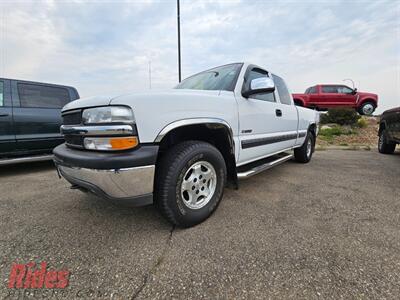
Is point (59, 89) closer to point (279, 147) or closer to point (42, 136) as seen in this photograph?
point (42, 136)

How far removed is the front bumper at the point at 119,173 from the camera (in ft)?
4.92

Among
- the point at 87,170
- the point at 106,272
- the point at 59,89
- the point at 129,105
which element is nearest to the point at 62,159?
the point at 87,170

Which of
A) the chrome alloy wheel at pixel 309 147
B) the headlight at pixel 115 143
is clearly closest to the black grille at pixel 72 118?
the headlight at pixel 115 143

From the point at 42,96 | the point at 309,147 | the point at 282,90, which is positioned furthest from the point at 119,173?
the point at 309,147

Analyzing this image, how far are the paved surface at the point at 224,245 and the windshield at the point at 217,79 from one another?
1.43m

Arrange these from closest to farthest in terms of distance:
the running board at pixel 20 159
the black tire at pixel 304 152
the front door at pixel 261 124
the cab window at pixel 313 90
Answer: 1. the front door at pixel 261 124
2. the running board at pixel 20 159
3. the black tire at pixel 304 152
4. the cab window at pixel 313 90

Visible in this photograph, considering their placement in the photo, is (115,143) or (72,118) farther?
(72,118)

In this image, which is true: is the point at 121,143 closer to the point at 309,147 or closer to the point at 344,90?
the point at 309,147

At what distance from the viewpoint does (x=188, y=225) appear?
195 cm

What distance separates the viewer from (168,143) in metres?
2.00

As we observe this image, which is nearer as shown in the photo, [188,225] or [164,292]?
[164,292]

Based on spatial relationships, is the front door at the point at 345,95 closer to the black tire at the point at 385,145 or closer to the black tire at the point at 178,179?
the black tire at the point at 385,145

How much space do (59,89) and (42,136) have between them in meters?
1.11

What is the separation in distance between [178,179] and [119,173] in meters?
0.50
